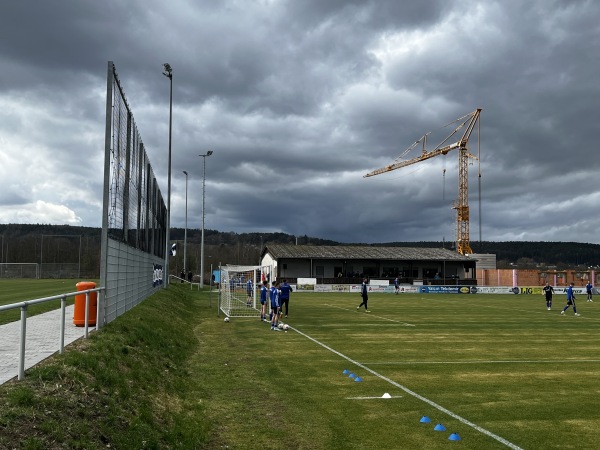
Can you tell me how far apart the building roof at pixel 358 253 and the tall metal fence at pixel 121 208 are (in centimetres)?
5143

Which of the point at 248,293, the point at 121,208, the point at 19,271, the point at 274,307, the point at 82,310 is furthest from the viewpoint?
the point at 19,271

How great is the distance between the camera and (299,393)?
1058 centimetres

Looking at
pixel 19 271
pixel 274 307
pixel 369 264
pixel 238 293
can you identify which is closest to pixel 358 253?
pixel 369 264

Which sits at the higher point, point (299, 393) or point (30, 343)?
point (30, 343)

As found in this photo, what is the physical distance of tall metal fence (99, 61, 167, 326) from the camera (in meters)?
13.1

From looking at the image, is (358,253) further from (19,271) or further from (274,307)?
(274,307)

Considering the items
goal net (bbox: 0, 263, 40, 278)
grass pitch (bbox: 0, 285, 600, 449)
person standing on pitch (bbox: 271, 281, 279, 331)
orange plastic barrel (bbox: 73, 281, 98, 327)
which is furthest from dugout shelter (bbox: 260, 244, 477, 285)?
orange plastic barrel (bbox: 73, 281, 98, 327)

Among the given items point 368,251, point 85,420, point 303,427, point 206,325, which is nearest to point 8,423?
point 85,420

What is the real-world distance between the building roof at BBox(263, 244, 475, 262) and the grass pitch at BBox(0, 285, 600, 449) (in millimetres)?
55734

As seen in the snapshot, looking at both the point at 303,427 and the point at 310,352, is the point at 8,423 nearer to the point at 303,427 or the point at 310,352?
the point at 303,427

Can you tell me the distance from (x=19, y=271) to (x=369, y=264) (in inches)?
1871

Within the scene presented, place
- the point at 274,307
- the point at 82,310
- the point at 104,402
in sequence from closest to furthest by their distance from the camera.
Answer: the point at 104,402 < the point at 82,310 < the point at 274,307

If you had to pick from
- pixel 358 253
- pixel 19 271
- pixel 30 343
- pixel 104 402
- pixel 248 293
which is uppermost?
pixel 358 253

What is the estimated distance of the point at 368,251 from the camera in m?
78.9
